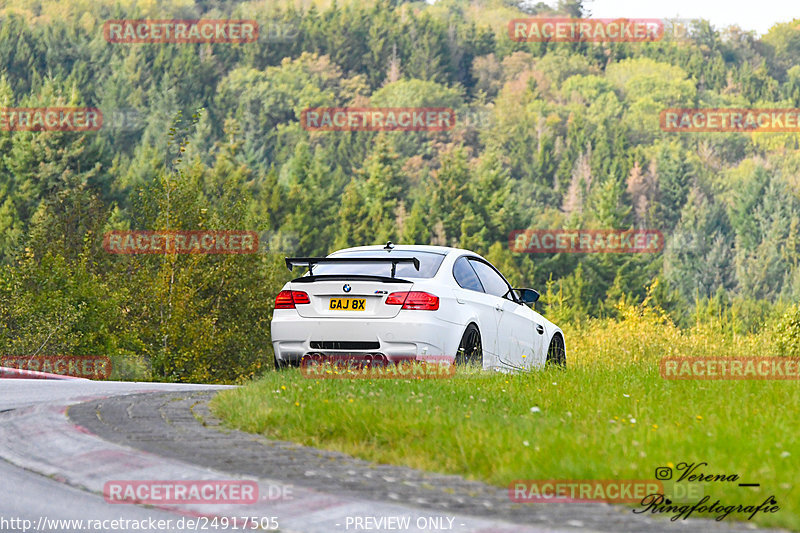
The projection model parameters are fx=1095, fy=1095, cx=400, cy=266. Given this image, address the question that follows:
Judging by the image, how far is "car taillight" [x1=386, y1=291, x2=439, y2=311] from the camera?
472 inches

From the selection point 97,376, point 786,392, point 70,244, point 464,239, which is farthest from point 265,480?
point 464,239

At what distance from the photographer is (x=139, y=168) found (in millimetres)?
101562

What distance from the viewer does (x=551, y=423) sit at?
8.01 metres

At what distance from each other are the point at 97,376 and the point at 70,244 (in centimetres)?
3389

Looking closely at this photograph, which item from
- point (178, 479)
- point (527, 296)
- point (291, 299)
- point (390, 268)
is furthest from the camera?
point (527, 296)

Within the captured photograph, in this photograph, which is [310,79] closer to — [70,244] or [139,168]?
[139,168]

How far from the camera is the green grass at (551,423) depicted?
644cm
